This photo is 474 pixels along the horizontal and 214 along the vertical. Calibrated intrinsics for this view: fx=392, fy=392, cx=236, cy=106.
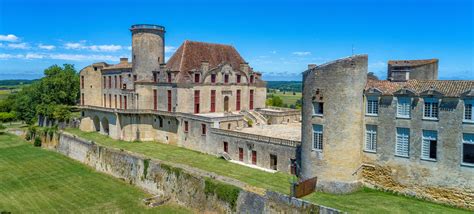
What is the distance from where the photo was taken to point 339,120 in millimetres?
22641

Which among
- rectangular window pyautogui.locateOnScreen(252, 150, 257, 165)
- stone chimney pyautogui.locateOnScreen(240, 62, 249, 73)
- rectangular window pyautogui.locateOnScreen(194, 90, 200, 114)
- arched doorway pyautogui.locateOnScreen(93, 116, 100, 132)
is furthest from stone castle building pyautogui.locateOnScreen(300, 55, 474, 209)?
arched doorway pyautogui.locateOnScreen(93, 116, 100, 132)

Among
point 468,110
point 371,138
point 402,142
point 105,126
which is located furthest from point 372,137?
point 105,126

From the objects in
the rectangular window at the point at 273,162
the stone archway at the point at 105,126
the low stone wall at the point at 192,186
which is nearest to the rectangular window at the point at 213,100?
the low stone wall at the point at 192,186

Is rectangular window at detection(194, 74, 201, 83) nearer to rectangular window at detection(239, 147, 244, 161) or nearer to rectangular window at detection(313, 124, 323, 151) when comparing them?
rectangular window at detection(239, 147, 244, 161)

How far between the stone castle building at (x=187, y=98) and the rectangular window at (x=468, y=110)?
15.2 m

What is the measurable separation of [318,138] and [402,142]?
4.67 meters

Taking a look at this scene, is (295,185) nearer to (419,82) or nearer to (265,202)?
(265,202)

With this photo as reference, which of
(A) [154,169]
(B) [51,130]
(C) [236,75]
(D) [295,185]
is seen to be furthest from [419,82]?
(B) [51,130]

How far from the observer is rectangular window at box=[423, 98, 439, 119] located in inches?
808

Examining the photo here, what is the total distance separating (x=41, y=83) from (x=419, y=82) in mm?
50616

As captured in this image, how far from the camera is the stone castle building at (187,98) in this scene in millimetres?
36438

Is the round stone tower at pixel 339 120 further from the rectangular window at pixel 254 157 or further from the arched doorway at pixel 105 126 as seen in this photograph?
the arched doorway at pixel 105 126

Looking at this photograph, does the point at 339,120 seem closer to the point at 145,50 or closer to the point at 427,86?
the point at 427,86

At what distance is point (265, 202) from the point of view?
20.9 meters
